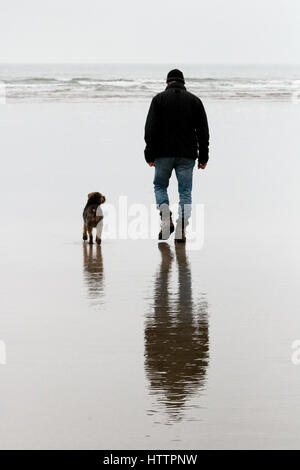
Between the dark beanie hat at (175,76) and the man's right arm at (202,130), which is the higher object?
the dark beanie hat at (175,76)

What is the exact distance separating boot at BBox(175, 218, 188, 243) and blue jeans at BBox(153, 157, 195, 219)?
0.17ft

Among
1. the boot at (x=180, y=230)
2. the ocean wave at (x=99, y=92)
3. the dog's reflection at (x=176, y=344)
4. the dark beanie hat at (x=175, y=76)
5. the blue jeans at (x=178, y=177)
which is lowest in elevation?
the ocean wave at (x=99, y=92)

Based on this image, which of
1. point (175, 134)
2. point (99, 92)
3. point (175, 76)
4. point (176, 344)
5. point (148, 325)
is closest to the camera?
point (176, 344)

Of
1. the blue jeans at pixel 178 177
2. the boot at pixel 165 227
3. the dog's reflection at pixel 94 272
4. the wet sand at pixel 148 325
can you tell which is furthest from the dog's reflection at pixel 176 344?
the blue jeans at pixel 178 177

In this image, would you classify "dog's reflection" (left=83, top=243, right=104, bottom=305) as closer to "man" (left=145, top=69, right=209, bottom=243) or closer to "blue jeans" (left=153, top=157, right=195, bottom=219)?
"man" (left=145, top=69, right=209, bottom=243)

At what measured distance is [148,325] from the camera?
6.20 meters

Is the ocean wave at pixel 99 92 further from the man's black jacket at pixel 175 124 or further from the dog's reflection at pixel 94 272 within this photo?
the dog's reflection at pixel 94 272

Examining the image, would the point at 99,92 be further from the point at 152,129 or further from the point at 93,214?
the point at 93,214

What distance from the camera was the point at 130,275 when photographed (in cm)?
791

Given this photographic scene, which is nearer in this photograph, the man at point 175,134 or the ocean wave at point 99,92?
the man at point 175,134

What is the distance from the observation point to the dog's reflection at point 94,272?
7.12 metres

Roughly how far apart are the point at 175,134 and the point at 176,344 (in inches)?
167


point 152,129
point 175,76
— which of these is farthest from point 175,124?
point 175,76

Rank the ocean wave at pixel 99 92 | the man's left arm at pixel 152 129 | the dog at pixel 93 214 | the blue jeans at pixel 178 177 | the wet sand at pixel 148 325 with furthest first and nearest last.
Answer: the ocean wave at pixel 99 92 < the blue jeans at pixel 178 177 < the man's left arm at pixel 152 129 < the dog at pixel 93 214 < the wet sand at pixel 148 325
